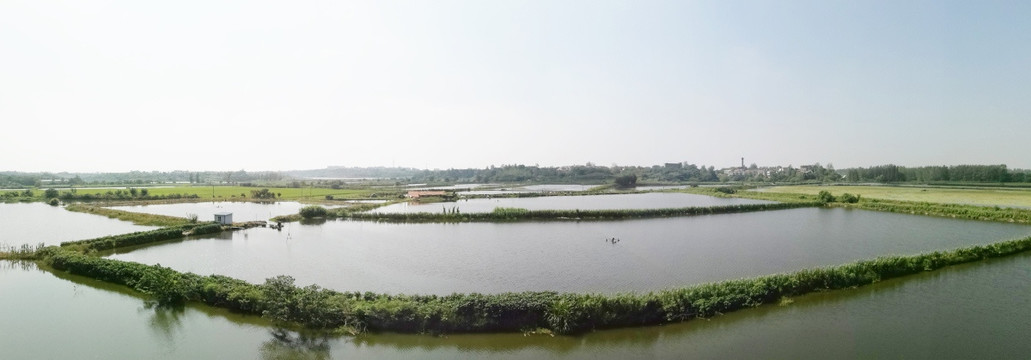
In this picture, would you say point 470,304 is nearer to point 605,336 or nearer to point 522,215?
point 605,336

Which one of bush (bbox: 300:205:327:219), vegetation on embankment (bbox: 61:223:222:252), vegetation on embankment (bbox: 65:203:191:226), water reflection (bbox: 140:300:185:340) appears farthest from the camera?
bush (bbox: 300:205:327:219)

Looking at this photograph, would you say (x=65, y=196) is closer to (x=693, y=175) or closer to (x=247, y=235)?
(x=247, y=235)

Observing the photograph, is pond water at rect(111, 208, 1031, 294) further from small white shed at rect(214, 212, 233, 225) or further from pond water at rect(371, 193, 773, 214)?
pond water at rect(371, 193, 773, 214)

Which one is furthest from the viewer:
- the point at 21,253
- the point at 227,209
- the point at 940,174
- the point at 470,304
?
the point at 940,174

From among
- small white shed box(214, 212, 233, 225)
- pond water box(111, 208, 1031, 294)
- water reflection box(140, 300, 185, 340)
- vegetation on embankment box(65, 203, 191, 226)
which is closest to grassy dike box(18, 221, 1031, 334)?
water reflection box(140, 300, 185, 340)

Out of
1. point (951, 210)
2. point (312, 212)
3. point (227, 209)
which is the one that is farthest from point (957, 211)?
point (227, 209)

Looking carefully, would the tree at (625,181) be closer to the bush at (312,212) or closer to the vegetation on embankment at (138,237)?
the bush at (312,212)
